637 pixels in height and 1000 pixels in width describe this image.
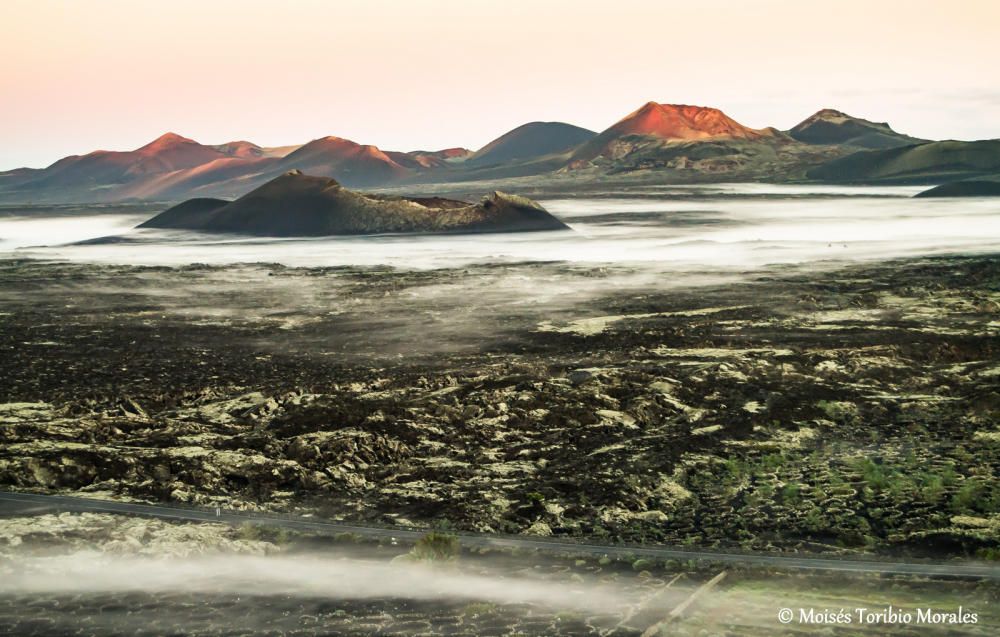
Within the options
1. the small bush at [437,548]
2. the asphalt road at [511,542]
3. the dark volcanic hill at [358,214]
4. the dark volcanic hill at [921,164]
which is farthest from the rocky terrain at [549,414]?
the dark volcanic hill at [921,164]

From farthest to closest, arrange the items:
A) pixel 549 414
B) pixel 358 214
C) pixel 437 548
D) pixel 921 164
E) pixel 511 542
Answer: pixel 921 164 → pixel 358 214 → pixel 549 414 → pixel 511 542 → pixel 437 548

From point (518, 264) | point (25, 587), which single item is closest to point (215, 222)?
point (518, 264)

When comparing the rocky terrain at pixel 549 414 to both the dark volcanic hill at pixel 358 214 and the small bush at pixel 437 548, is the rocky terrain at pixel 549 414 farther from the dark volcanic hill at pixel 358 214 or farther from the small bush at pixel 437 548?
the dark volcanic hill at pixel 358 214

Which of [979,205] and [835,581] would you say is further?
[979,205]

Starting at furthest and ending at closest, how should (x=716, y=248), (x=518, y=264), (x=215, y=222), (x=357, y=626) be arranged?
(x=215, y=222)
(x=716, y=248)
(x=518, y=264)
(x=357, y=626)

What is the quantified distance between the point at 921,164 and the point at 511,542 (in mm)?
122646

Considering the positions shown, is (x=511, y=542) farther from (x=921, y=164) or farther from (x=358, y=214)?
(x=921, y=164)

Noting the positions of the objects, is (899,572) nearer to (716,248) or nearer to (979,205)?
(716,248)

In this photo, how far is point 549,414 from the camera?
37.2 ft

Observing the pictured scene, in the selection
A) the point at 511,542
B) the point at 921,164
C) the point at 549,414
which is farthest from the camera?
the point at 921,164

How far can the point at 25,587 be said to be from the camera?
709cm

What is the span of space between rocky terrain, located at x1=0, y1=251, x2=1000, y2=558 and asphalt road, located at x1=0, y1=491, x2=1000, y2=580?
253 millimetres

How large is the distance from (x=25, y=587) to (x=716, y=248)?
89.8ft

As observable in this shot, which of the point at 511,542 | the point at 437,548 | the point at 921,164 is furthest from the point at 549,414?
the point at 921,164
